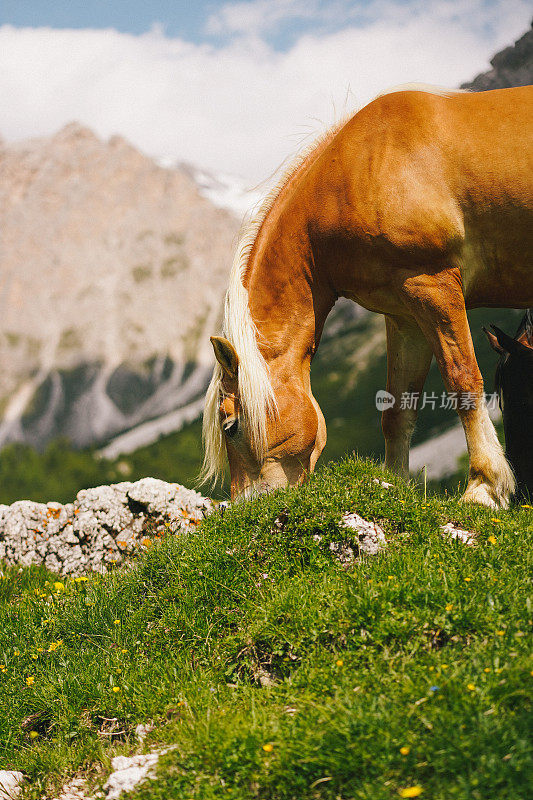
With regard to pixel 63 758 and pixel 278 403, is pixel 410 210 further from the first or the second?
pixel 63 758

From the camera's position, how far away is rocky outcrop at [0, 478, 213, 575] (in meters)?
7.55

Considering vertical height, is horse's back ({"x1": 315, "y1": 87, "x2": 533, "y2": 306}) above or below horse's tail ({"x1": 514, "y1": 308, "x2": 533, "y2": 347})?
above

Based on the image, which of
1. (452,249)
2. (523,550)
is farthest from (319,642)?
(452,249)

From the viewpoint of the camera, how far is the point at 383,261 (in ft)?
19.6

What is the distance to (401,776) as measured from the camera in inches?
115

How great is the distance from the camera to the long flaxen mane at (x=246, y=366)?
19.9 ft

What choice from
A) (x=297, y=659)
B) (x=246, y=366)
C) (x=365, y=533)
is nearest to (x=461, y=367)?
(x=365, y=533)

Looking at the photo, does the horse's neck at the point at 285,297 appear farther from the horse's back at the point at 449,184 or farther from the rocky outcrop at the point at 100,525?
the rocky outcrop at the point at 100,525

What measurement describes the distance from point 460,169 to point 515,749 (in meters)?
4.80

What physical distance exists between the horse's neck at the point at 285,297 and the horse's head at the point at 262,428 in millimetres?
286

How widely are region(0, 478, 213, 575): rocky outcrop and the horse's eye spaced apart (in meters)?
1.57

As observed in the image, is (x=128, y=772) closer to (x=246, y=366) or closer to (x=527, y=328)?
(x=246, y=366)

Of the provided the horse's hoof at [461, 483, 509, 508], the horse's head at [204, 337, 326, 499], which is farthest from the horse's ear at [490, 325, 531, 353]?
the horse's head at [204, 337, 326, 499]

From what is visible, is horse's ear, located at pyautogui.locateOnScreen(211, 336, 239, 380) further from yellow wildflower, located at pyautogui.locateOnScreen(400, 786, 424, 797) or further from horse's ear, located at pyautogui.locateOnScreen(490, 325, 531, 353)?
yellow wildflower, located at pyautogui.locateOnScreen(400, 786, 424, 797)
